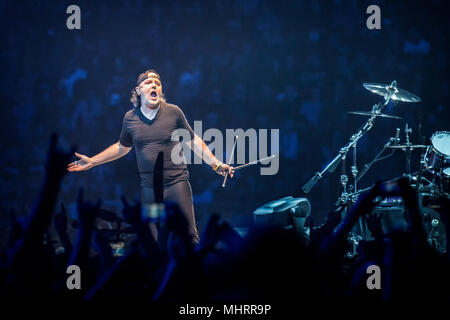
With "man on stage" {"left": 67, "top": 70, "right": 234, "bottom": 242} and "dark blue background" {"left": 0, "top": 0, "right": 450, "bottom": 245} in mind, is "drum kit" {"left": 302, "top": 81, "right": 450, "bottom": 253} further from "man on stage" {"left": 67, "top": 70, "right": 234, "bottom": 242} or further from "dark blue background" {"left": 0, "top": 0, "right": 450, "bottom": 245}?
"man on stage" {"left": 67, "top": 70, "right": 234, "bottom": 242}

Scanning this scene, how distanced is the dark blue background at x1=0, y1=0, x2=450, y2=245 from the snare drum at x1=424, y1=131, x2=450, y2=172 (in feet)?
2.48

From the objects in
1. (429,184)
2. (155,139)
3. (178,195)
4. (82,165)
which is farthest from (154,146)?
(429,184)

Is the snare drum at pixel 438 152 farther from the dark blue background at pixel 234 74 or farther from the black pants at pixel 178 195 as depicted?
the black pants at pixel 178 195

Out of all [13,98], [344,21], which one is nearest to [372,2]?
[344,21]

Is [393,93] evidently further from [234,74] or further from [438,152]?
[234,74]

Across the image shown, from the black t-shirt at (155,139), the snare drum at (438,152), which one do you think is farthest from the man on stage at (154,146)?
the snare drum at (438,152)

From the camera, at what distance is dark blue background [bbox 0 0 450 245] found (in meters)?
5.83

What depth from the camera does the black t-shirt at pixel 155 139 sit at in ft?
14.7

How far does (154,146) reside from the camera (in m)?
4.58

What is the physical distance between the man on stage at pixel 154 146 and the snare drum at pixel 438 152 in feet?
7.30

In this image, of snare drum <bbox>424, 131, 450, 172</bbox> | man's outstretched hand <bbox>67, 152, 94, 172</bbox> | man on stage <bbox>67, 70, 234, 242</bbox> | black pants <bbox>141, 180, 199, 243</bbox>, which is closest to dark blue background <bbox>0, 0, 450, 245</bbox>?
snare drum <bbox>424, 131, 450, 172</bbox>

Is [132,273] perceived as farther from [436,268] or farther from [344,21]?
[344,21]

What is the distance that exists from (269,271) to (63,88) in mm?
5281

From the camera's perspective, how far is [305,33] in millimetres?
5848
